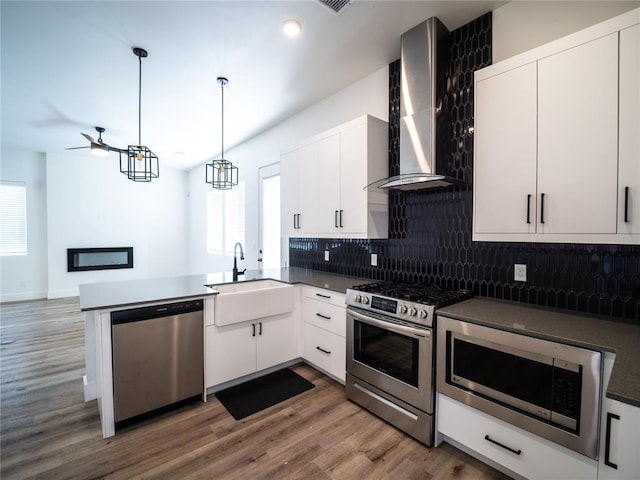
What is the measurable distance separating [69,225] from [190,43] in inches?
234

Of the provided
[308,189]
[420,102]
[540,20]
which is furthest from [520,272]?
[308,189]

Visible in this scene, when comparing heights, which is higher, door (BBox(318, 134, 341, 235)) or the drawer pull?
door (BBox(318, 134, 341, 235))

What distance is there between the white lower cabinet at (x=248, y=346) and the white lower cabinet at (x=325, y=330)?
17 cm

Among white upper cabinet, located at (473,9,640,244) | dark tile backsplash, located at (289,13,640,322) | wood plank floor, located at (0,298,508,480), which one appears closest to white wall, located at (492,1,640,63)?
dark tile backsplash, located at (289,13,640,322)

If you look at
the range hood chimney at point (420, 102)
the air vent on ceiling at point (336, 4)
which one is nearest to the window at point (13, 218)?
the air vent on ceiling at point (336, 4)

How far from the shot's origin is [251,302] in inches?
103

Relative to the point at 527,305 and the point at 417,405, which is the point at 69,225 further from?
the point at 527,305

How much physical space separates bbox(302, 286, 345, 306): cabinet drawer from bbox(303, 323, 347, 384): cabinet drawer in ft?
0.97

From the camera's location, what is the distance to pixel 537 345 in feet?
4.77

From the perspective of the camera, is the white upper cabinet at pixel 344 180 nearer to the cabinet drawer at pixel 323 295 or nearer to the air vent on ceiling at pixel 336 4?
the cabinet drawer at pixel 323 295

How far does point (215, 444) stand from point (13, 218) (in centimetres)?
700

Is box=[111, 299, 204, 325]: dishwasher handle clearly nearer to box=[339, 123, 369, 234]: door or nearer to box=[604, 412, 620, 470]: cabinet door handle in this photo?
box=[339, 123, 369, 234]: door

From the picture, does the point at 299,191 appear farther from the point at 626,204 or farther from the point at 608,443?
the point at 608,443

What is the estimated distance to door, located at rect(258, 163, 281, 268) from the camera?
461 cm
